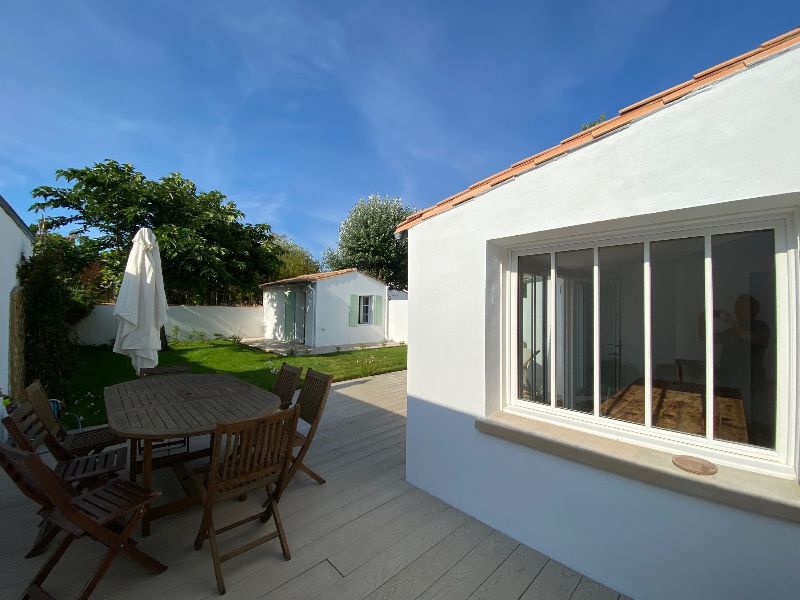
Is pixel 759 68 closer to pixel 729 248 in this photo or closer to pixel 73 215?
pixel 729 248

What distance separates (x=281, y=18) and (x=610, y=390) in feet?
27.2

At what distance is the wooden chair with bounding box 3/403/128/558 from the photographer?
2701 mm

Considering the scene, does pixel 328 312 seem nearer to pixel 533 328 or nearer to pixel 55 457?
pixel 55 457

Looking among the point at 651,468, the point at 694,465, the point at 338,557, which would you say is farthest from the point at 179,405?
the point at 694,465

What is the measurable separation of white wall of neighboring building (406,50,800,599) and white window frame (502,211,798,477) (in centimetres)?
12

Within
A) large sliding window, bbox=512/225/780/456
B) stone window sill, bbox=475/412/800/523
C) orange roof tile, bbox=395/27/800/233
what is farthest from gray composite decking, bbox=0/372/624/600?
orange roof tile, bbox=395/27/800/233

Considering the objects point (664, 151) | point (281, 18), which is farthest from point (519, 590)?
point (281, 18)

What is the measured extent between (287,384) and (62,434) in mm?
2359

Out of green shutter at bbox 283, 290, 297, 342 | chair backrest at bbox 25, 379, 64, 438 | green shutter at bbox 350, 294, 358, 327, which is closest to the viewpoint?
chair backrest at bbox 25, 379, 64, 438

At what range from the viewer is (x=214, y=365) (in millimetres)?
11258

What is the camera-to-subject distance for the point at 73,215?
12320mm

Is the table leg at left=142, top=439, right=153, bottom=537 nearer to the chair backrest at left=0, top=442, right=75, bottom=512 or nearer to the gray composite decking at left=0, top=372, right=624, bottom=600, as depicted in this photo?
the gray composite decking at left=0, top=372, right=624, bottom=600

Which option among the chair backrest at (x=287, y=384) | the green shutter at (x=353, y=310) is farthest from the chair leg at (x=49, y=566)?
the green shutter at (x=353, y=310)

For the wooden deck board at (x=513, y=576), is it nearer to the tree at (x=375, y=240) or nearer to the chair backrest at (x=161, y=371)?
the chair backrest at (x=161, y=371)
